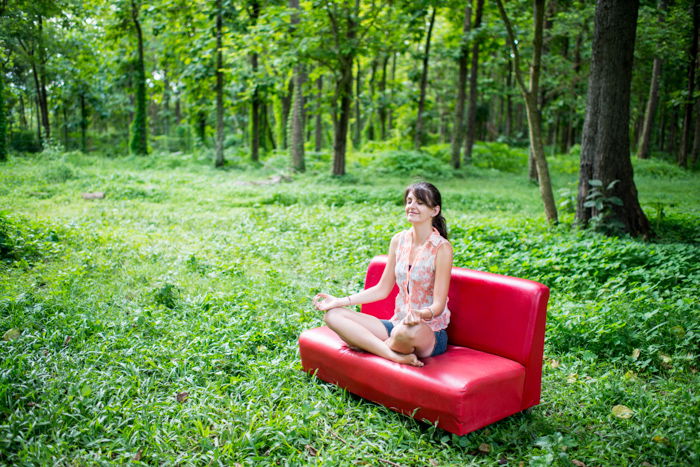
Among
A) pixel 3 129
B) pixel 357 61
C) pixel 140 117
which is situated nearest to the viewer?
pixel 3 129

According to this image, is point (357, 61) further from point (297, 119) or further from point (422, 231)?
point (422, 231)

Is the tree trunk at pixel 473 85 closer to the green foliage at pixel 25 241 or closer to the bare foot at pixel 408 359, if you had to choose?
the green foliage at pixel 25 241

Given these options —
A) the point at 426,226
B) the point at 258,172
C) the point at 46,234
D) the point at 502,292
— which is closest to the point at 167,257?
the point at 46,234

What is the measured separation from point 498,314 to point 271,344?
6.66ft

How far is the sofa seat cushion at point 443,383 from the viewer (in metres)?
3.20

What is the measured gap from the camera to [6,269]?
609cm

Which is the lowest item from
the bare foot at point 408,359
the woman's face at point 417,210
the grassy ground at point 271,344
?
the grassy ground at point 271,344

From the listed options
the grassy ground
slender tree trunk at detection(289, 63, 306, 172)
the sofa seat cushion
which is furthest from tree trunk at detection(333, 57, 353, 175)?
the sofa seat cushion

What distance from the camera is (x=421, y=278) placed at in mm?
3785

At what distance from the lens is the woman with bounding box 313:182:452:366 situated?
11.6ft

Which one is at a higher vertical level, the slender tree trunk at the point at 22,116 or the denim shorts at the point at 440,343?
the slender tree trunk at the point at 22,116

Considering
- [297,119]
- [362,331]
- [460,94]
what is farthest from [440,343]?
[460,94]

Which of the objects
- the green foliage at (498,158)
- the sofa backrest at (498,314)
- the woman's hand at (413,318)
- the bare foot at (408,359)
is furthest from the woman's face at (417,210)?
the green foliage at (498,158)

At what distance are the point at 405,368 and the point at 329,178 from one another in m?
13.0
